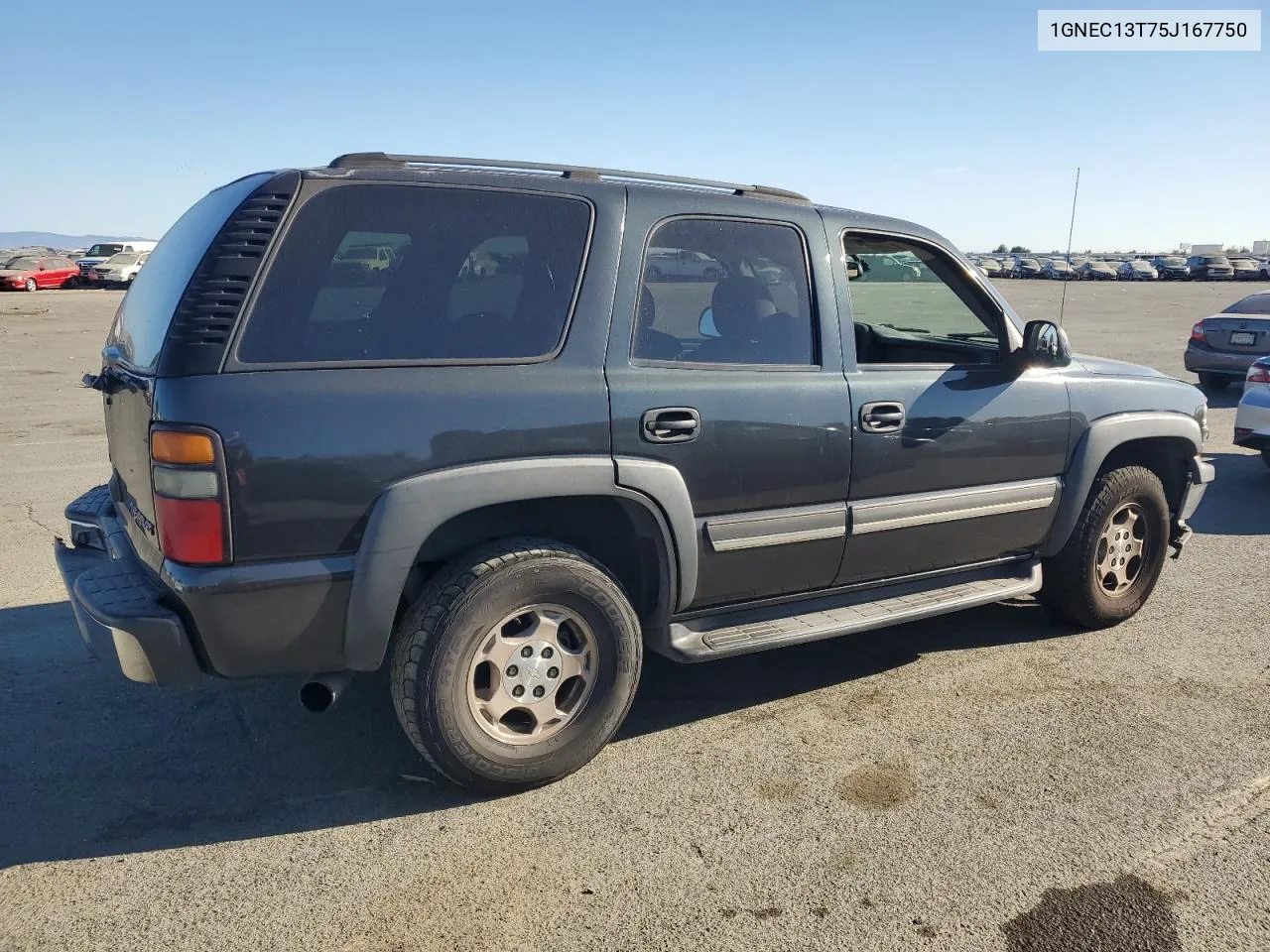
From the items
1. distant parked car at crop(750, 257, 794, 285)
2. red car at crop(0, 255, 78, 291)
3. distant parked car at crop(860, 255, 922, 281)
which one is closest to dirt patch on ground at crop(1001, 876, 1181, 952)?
distant parked car at crop(750, 257, 794, 285)

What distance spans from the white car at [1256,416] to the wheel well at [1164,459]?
11.2ft

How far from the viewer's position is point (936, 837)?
10.3 ft

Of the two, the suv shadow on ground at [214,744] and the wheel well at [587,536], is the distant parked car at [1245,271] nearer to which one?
the suv shadow on ground at [214,744]

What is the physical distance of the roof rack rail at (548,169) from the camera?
3217 millimetres

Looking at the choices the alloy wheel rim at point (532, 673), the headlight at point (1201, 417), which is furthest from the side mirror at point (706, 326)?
the headlight at point (1201, 417)

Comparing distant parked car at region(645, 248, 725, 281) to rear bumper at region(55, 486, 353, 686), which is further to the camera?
distant parked car at region(645, 248, 725, 281)

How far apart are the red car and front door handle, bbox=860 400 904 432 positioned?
42.7m

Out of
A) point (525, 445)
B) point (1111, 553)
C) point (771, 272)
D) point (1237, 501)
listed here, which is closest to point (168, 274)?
point (525, 445)

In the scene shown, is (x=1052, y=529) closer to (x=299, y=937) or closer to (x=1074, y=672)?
(x=1074, y=672)

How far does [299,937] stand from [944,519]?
279 centimetres

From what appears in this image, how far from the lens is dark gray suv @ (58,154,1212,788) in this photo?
9.53ft

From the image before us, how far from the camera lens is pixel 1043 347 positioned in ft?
13.8

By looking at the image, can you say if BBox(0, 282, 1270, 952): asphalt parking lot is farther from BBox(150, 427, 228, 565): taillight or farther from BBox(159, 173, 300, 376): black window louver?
BBox(159, 173, 300, 376): black window louver

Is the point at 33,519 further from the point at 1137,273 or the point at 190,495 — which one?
the point at 1137,273
